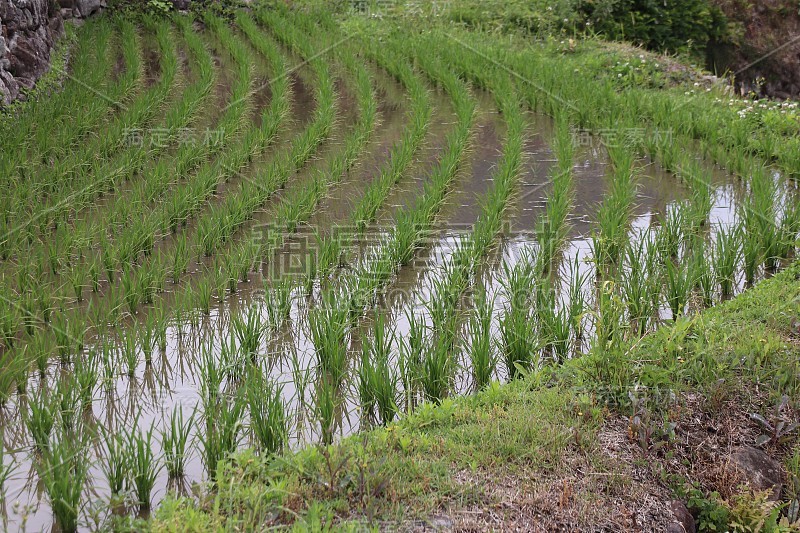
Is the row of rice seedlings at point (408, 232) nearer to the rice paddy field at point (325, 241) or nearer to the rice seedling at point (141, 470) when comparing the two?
the rice paddy field at point (325, 241)

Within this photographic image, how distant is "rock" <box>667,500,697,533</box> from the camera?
240cm

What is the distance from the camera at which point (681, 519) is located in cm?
244

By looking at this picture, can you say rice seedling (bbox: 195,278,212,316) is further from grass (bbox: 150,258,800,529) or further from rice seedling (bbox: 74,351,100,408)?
grass (bbox: 150,258,800,529)

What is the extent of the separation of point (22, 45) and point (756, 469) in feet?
24.6

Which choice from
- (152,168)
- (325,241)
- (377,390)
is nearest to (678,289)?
(377,390)

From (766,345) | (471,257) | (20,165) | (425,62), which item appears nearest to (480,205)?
(471,257)

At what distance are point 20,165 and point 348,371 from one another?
10.4 ft

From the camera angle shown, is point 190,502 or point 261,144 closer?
point 190,502

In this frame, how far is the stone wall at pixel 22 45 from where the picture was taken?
716cm

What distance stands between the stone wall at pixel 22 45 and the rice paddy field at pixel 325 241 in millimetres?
408

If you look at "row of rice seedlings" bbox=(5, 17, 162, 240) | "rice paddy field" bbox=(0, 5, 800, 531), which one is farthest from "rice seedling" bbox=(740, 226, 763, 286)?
"row of rice seedlings" bbox=(5, 17, 162, 240)

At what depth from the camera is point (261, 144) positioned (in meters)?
6.23

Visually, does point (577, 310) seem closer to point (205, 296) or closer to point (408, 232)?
point (408, 232)

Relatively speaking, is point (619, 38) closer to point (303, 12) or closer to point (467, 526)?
point (303, 12)
